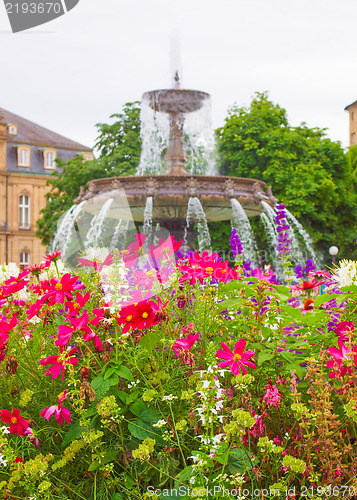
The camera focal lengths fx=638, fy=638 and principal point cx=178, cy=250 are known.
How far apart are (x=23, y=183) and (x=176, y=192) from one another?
46.9 metres

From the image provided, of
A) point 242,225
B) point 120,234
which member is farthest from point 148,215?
point 120,234

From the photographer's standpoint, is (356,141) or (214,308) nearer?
(214,308)

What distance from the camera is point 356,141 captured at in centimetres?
6706

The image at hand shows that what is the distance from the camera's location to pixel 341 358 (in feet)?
7.65

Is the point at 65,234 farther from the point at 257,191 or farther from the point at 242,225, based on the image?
the point at 257,191

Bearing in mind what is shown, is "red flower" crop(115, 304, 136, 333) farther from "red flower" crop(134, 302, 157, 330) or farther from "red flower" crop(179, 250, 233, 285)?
"red flower" crop(179, 250, 233, 285)

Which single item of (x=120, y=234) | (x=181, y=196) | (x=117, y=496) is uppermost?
(x=181, y=196)

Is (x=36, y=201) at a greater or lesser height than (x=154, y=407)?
greater

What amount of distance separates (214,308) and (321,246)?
24.7 m

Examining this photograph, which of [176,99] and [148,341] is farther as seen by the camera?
[176,99]

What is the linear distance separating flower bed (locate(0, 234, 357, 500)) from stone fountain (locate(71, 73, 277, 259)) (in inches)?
312

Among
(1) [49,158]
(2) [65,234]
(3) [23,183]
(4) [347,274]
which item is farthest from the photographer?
(1) [49,158]

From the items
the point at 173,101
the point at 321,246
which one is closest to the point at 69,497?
the point at 173,101

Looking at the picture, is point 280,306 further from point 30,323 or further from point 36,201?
point 36,201
